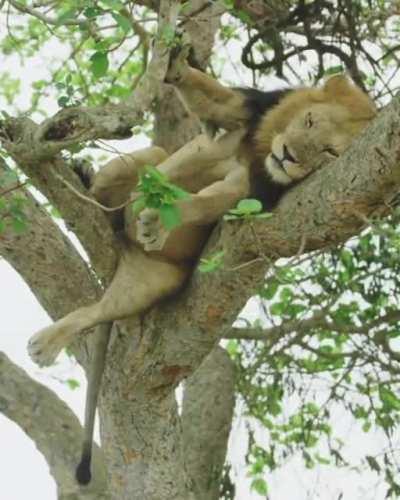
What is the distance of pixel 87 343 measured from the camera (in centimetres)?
548

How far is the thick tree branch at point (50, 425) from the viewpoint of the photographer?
5703 mm

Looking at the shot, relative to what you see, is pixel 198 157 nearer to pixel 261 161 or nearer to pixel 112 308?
pixel 261 161

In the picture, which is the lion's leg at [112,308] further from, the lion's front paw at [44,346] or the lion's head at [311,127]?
the lion's head at [311,127]

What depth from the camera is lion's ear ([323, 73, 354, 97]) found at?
16.7 feet

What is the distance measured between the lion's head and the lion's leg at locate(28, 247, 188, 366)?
0.65 metres

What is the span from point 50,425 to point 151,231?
54.0 inches

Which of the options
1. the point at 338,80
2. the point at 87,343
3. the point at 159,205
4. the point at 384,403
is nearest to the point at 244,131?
the point at 338,80

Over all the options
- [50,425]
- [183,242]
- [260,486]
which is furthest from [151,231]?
[260,486]

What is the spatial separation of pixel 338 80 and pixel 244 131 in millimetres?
424

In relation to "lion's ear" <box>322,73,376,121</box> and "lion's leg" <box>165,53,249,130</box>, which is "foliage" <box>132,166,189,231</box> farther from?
"lion's ear" <box>322,73,376,121</box>

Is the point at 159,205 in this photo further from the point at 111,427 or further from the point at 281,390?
the point at 281,390

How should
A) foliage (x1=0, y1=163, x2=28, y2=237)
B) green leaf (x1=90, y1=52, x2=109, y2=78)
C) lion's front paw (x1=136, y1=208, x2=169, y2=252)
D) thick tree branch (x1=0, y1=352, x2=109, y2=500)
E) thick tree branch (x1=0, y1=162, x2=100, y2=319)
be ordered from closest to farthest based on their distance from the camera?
green leaf (x1=90, y1=52, x2=109, y2=78) → foliage (x1=0, y1=163, x2=28, y2=237) → lion's front paw (x1=136, y1=208, x2=169, y2=252) → thick tree branch (x1=0, y1=162, x2=100, y2=319) → thick tree branch (x1=0, y1=352, x2=109, y2=500)

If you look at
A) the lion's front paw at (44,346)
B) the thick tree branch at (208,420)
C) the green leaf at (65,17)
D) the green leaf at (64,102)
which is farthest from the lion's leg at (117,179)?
the thick tree branch at (208,420)

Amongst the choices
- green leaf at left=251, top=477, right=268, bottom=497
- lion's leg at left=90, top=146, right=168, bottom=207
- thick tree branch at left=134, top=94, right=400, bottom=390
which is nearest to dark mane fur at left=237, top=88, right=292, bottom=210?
thick tree branch at left=134, top=94, right=400, bottom=390
